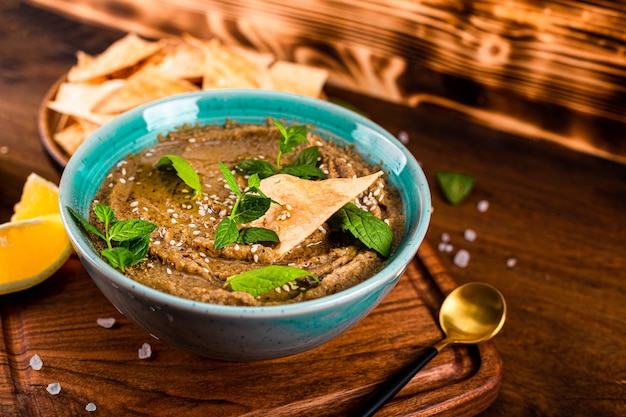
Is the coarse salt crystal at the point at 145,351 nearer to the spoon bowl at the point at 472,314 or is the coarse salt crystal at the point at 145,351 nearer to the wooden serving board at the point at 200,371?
the wooden serving board at the point at 200,371

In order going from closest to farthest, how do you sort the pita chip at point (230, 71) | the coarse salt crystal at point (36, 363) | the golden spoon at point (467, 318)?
the coarse salt crystal at point (36, 363), the golden spoon at point (467, 318), the pita chip at point (230, 71)

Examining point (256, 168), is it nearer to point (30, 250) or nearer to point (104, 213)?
point (104, 213)

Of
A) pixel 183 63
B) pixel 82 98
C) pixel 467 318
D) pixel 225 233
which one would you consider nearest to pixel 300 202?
pixel 225 233

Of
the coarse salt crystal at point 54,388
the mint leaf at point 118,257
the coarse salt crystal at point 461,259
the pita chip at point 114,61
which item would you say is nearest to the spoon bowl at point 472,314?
the coarse salt crystal at point 461,259

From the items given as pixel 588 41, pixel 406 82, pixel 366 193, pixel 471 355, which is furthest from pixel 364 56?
pixel 471 355

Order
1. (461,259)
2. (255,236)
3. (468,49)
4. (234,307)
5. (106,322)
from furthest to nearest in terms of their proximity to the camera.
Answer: (468,49)
(461,259)
(106,322)
(255,236)
(234,307)

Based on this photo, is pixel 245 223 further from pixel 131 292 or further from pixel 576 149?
pixel 576 149
